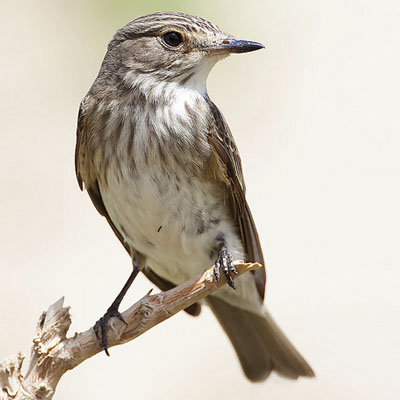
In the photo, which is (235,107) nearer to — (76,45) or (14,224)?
(76,45)

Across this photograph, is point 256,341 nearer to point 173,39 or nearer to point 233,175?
point 233,175

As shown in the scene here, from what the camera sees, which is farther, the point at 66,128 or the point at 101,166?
the point at 66,128

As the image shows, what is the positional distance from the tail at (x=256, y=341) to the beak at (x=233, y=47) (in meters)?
1.42

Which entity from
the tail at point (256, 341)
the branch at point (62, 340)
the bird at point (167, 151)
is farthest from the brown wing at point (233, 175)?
the tail at point (256, 341)

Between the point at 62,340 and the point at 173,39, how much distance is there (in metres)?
1.49

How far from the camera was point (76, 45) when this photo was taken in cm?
778

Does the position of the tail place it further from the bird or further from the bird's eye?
the bird's eye

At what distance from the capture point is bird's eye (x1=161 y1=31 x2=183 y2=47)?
16.0 feet

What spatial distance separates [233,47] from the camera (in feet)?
15.7

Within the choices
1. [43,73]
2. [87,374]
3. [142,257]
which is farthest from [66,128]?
[142,257]

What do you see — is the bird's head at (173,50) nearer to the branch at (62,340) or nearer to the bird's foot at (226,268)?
the bird's foot at (226,268)

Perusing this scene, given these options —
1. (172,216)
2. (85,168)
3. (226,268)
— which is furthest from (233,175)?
(85,168)

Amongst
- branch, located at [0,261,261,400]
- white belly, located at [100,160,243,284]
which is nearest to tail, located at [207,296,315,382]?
white belly, located at [100,160,243,284]

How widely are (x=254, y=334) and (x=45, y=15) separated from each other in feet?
11.5
